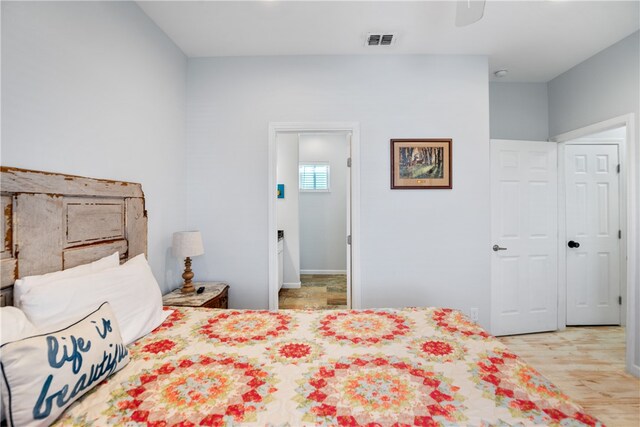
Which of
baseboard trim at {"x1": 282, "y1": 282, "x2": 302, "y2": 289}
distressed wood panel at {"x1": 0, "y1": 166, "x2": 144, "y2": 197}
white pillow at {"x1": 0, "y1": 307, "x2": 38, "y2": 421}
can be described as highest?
distressed wood panel at {"x1": 0, "y1": 166, "x2": 144, "y2": 197}

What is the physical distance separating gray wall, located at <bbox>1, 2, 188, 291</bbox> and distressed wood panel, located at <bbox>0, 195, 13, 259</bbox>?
0.18 metres

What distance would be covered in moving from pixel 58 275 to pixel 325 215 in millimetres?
4656

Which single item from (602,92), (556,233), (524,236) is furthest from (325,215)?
(602,92)

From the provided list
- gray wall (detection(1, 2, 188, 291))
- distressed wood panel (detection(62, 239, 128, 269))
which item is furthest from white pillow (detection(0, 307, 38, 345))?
gray wall (detection(1, 2, 188, 291))

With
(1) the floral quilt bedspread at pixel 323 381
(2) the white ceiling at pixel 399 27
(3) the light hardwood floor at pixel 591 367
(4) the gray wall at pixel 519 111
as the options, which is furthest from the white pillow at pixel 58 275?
(4) the gray wall at pixel 519 111

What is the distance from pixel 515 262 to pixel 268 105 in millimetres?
3016

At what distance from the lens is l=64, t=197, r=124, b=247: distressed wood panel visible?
1528 millimetres

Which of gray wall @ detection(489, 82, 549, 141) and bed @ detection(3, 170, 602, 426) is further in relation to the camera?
gray wall @ detection(489, 82, 549, 141)

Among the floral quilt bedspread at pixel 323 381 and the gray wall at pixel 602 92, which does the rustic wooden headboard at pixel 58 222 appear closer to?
the floral quilt bedspread at pixel 323 381

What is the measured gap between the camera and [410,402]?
3.35 ft

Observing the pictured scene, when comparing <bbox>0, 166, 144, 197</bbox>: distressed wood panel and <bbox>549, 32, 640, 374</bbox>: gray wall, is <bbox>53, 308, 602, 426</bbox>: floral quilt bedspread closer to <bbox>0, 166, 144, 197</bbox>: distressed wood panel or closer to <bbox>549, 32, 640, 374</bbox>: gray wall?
<bbox>0, 166, 144, 197</bbox>: distressed wood panel

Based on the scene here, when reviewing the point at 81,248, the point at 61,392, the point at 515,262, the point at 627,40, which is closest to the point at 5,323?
the point at 61,392

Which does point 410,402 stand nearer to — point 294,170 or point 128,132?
point 128,132

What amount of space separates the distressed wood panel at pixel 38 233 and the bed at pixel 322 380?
1.9 inches
